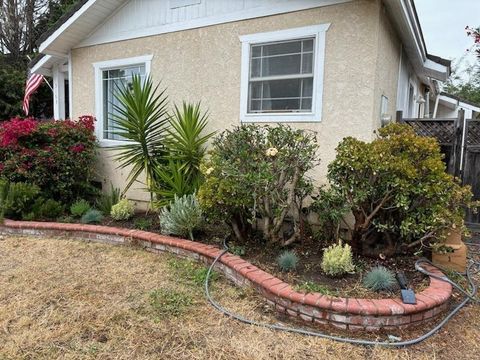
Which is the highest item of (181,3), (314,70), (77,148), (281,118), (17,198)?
(181,3)

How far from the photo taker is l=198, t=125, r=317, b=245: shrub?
4410 mm

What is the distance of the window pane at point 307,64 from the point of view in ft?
18.3

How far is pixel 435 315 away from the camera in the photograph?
3473 mm

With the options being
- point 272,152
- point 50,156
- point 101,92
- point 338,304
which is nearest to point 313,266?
point 338,304

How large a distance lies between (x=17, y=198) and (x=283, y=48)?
5369mm

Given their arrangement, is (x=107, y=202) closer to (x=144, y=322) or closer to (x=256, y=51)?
(x=256, y=51)

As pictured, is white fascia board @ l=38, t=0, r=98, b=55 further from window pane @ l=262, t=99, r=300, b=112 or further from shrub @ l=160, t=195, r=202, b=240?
shrub @ l=160, t=195, r=202, b=240

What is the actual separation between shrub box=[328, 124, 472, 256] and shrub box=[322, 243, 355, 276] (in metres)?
0.65

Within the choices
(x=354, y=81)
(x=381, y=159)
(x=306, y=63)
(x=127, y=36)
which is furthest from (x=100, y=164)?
(x=381, y=159)

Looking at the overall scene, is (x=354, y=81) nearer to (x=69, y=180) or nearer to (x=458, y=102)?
(x=69, y=180)

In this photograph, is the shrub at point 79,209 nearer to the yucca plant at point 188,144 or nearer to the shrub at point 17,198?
the shrub at point 17,198

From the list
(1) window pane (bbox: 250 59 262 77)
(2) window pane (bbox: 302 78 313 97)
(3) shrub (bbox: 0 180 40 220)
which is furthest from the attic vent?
(3) shrub (bbox: 0 180 40 220)

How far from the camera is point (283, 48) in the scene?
19.0 ft

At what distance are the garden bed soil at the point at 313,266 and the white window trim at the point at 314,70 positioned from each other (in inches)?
75.5
